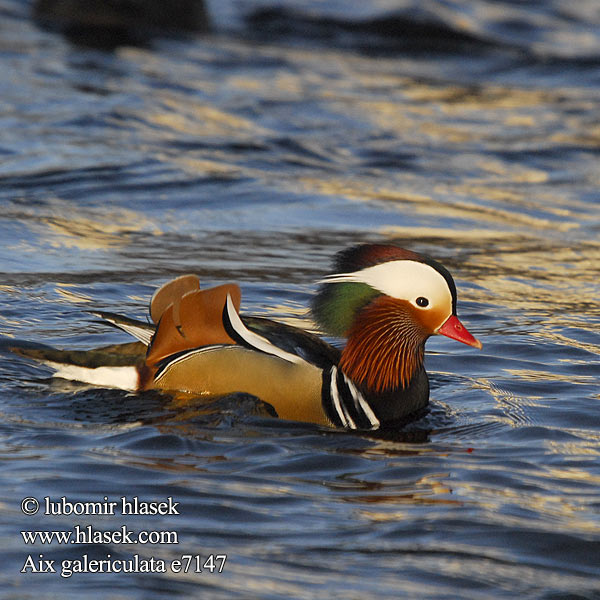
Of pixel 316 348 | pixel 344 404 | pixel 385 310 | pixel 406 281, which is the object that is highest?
pixel 406 281

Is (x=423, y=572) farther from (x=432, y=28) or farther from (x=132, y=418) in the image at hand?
(x=432, y=28)

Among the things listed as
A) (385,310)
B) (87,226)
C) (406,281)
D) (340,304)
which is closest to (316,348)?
(340,304)

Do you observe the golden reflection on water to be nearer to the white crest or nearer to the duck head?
the duck head

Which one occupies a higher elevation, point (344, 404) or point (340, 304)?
point (340, 304)

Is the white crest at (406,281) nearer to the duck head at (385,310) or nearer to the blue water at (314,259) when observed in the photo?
the duck head at (385,310)

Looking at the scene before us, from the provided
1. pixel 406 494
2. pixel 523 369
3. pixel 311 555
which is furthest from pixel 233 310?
pixel 523 369

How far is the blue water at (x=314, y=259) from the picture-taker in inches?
182

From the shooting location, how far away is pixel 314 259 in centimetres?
952

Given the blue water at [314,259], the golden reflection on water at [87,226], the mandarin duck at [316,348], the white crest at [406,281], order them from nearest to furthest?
1. the blue water at [314,259]
2. the mandarin duck at [316,348]
3. the white crest at [406,281]
4. the golden reflection on water at [87,226]

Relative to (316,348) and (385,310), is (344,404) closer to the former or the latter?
(316,348)

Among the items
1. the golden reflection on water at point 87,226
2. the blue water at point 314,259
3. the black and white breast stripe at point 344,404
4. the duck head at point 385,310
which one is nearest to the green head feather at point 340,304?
the duck head at point 385,310

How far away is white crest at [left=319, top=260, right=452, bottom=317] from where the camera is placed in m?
5.96

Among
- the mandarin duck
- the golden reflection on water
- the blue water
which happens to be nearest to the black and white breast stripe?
the mandarin duck

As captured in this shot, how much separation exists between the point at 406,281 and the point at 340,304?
13.6 inches
